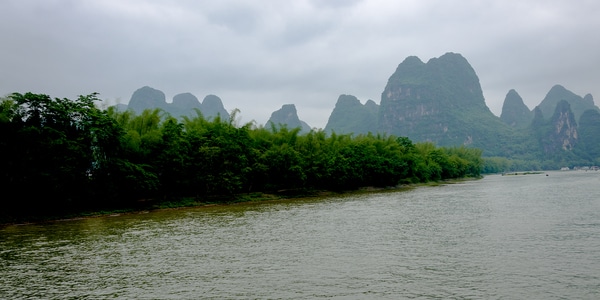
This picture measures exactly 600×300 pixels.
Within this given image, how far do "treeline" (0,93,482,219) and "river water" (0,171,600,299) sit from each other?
702 cm

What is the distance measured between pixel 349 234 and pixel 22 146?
25593mm

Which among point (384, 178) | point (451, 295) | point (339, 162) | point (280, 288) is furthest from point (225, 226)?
point (384, 178)

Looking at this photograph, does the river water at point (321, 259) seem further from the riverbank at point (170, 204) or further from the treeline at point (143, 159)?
the treeline at point (143, 159)

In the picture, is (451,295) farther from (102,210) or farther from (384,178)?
(384,178)

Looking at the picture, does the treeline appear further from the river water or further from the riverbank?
the river water

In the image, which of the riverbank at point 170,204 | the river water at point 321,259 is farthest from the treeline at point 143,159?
the river water at point 321,259

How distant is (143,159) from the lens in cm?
4156

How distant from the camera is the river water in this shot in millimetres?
11125

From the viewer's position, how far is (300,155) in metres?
57.4

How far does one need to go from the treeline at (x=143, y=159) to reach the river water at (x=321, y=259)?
702 centimetres

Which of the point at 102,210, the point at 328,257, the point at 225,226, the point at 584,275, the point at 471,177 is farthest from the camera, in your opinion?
the point at 471,177

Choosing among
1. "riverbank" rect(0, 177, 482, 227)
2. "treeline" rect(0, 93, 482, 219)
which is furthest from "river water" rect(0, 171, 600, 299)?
"treeline" rect(0, 93, 482, 219)

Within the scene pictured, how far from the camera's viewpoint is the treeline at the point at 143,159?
103 feet

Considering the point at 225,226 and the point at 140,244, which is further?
the point at 225,226
